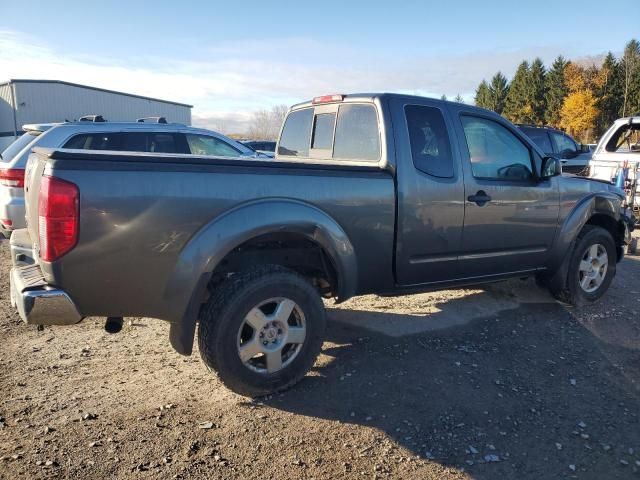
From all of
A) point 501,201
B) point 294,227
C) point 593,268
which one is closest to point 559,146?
point 593,268

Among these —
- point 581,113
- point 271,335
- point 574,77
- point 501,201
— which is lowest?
point 271,335

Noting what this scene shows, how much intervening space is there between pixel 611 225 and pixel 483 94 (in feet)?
260

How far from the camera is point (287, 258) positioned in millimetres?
3725

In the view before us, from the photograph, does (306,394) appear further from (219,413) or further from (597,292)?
(597,292)

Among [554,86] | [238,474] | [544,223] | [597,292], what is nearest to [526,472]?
[238,474]

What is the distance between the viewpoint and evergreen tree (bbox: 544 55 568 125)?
60312 mm

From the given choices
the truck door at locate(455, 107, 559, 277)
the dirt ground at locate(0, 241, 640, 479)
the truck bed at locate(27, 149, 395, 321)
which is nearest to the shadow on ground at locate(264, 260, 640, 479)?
the dirt ground at locate(0, 241, 640, 479)

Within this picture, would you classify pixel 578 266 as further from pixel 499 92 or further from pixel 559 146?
pixel 499 92

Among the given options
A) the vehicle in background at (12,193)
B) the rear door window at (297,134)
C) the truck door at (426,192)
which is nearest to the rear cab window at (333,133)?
the rear door window at (297,134)

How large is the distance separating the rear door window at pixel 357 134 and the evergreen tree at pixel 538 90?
66.2 m

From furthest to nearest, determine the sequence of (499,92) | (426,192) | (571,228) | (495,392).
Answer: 1. (499,92)
2. (571,228)
3. (426,192)
4. (495,392)

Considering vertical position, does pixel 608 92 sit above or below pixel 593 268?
above

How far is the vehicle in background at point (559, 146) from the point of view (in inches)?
509

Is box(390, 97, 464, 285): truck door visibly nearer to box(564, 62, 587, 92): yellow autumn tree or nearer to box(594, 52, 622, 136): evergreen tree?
box(594, 52, 622, 136): evergreen tree
